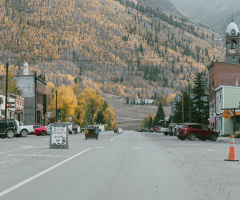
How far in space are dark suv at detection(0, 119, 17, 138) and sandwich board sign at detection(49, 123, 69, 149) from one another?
83.3ft

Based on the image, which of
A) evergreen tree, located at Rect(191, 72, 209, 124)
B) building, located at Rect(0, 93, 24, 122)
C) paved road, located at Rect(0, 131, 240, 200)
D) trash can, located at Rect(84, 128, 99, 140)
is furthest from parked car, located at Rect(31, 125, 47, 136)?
paved road, located at Rect(0, 131, 240, 200)

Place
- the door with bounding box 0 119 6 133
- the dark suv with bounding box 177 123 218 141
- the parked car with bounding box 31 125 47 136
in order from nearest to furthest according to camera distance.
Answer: the dark suv with bounding box 177 123 218 141, the door with bounding box 0 119 6 133, the parked car with bounding box 31 125 47 136

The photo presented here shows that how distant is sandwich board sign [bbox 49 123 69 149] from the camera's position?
86.2 ft

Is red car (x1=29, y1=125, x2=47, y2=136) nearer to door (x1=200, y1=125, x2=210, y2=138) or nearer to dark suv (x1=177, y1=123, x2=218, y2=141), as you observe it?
dark suv (x1=177, y1=123, x2=218, y2=141)

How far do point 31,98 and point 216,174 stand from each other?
9364cm

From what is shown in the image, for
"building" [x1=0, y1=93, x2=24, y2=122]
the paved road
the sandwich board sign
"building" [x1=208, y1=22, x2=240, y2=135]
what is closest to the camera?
the paved road

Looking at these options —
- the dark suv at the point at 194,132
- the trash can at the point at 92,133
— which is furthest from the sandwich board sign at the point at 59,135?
the dark suv at the point at 194,132

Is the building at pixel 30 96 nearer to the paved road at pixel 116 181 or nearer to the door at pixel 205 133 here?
the door at pixel 205 133

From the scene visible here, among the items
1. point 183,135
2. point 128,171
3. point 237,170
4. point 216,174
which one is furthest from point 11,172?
point 183,135

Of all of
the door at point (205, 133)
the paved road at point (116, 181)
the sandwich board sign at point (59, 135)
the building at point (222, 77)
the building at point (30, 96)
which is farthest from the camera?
the building at point (30, 96)

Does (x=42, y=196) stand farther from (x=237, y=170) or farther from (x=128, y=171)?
(x=237, y=170)

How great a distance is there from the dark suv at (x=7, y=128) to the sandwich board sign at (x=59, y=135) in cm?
2540

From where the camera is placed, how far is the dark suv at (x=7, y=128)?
50.8 m

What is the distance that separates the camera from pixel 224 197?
998cm
